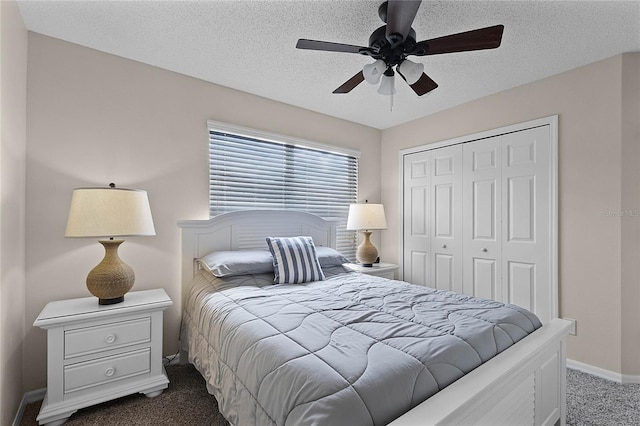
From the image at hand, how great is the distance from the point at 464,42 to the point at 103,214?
→ 2.30 metres

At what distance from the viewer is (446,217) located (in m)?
3.54

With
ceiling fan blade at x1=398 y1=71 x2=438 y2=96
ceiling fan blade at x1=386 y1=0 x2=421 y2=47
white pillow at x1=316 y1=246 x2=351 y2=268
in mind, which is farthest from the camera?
white pillow at x1=316 y1=246 x2=351 y2=268

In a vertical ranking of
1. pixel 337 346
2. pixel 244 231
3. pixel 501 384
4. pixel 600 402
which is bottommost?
pixel 600 402

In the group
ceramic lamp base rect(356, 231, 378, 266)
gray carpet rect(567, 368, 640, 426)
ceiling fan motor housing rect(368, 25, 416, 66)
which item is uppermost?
ceiling fan motor housing rect(368, 25, 416, 66)

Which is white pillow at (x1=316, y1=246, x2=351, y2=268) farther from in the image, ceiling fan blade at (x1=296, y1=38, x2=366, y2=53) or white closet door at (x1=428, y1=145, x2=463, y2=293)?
ceiling fan blade at (x1=296, y1=38, x2=366, y2=53)

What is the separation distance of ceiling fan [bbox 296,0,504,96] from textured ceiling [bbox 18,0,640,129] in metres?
0.25

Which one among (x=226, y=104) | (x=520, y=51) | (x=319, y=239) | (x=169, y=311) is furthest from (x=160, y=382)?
(x=520, y=51)

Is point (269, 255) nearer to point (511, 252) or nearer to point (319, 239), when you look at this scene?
point (319, 239)

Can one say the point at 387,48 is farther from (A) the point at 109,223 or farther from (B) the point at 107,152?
(B) the point at 107,152

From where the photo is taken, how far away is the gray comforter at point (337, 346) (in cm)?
103

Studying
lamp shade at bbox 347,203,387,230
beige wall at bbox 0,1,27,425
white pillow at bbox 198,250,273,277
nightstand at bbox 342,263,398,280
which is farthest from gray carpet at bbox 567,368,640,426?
beige wall at bbox 0,1,27,425

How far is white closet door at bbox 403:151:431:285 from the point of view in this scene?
3734mm

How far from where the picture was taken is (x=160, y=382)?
208 centimetres

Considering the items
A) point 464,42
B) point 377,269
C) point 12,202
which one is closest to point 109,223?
point 12,202
